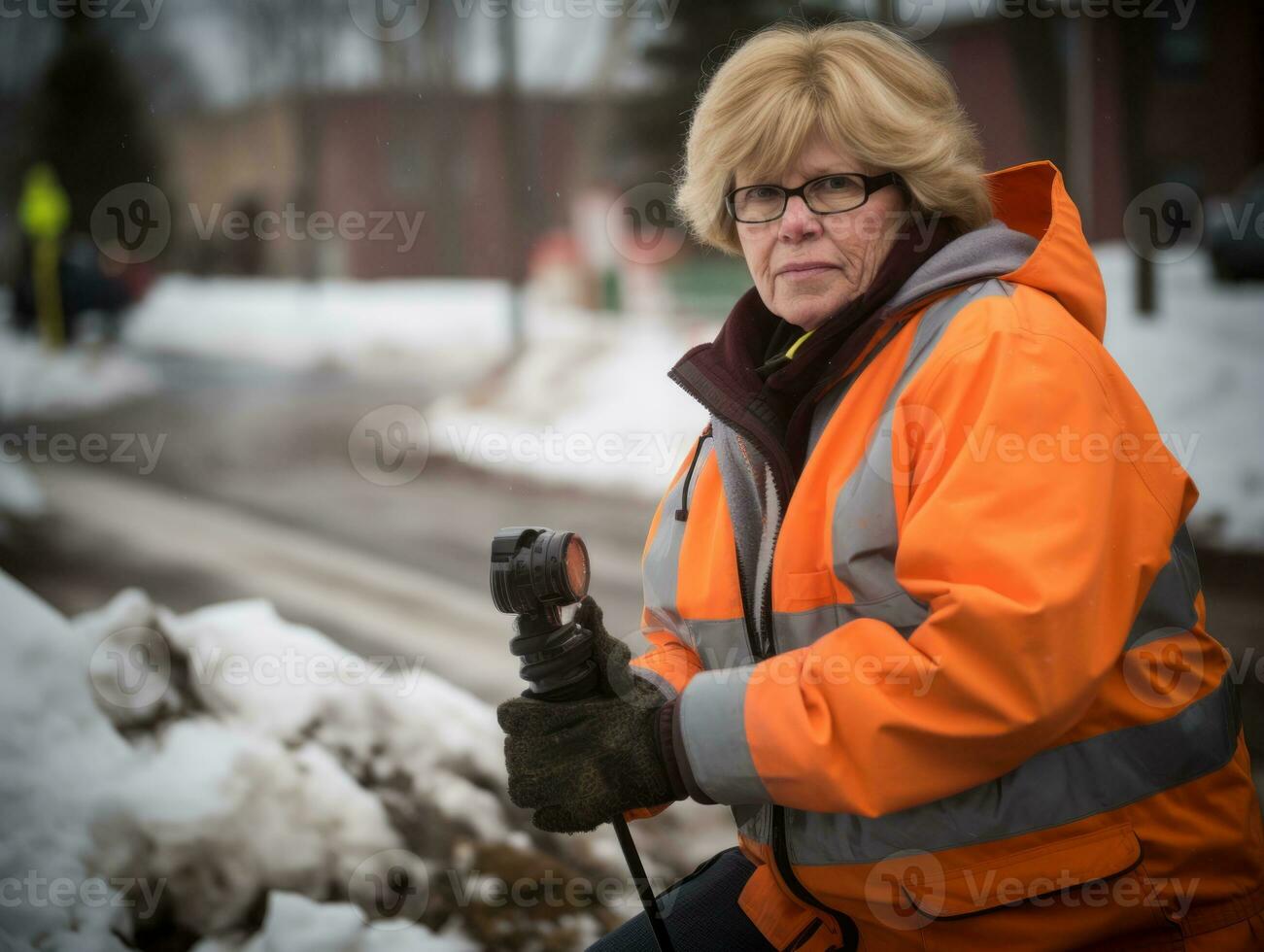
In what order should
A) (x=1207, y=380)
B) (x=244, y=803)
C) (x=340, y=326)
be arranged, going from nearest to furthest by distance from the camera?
(x=244, y=803)
(x=1207, y=380)
(x=340, y=326)

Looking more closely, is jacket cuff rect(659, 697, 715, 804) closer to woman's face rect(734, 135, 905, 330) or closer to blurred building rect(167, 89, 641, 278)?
woman's face rect(734, 135, 905, 330)

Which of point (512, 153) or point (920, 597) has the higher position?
point (512, 153)

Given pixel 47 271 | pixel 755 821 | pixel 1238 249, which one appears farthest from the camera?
pixel 47 271

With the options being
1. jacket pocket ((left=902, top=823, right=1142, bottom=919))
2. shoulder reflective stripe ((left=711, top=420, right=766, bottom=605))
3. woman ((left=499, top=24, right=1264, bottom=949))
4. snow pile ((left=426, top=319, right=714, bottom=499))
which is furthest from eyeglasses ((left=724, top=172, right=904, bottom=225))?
snow pile ((left=426, top=319, right=714, bottom=499))

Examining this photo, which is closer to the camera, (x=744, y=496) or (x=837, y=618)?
(x=837, y=618)

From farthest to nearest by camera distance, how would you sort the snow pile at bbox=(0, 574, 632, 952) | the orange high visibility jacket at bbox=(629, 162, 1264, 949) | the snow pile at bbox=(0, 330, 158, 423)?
1. the snow pile at bbox=(0, 330, 158, 423)
2. the snow pile at bbox=(0, 574, 632, 952)
3. the orange high visibility jacket at bbox=(629, 162, 1264, 949)

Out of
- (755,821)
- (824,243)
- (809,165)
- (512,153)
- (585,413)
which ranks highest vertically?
(512,153)

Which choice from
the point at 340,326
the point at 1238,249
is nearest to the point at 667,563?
the point at 1238,249

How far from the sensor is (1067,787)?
60.4 inches

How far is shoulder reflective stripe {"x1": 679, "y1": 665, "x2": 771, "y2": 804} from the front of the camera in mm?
1566

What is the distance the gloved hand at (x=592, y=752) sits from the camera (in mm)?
1675

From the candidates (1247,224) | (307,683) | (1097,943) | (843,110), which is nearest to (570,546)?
(843,110)

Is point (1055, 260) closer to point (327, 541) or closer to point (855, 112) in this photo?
point (855, 112)

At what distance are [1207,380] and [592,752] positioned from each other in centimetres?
694
